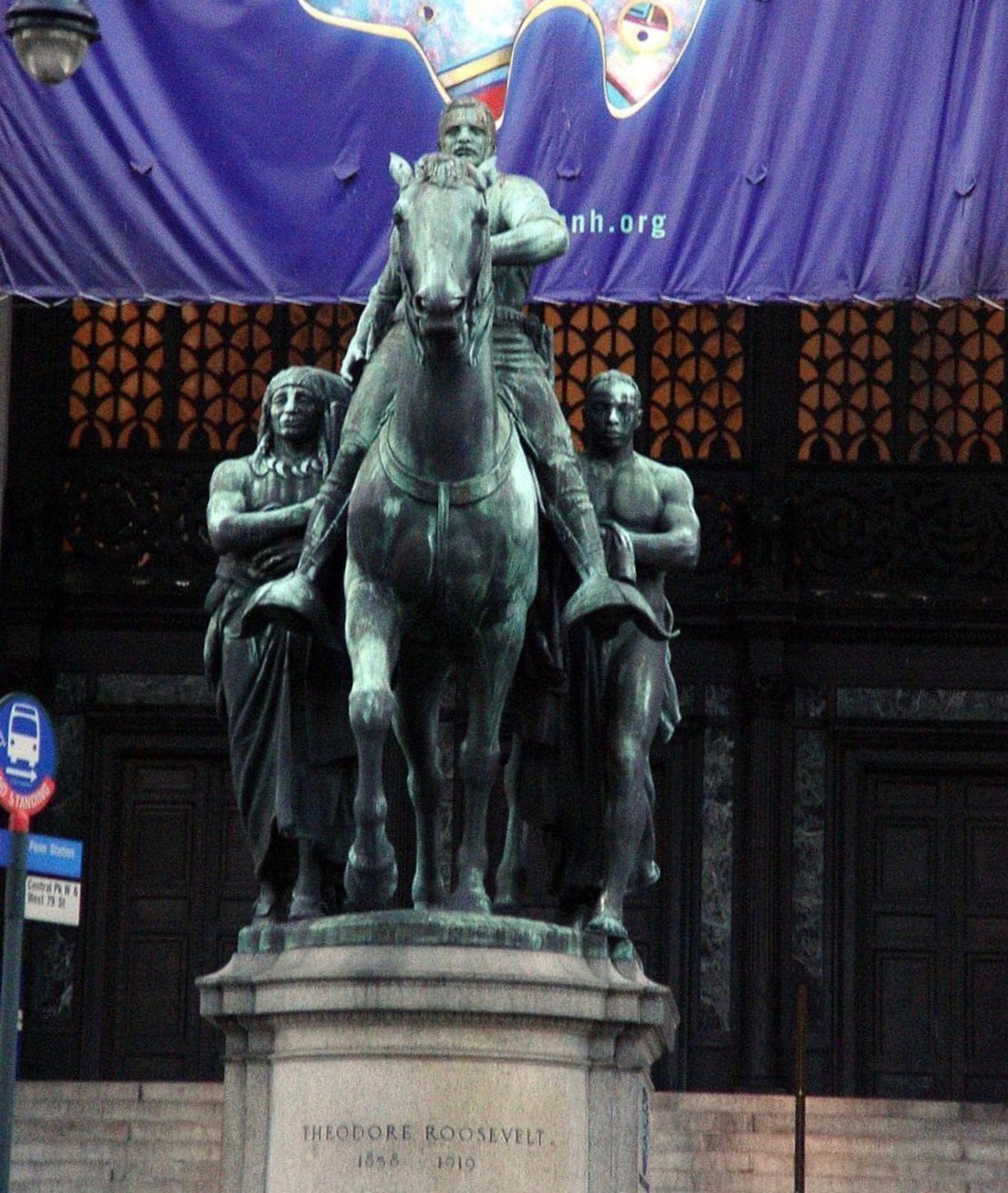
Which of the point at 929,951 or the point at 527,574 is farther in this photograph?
the point at 929,951

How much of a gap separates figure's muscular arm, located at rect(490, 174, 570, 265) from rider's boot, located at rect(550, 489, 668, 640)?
2.83 ft

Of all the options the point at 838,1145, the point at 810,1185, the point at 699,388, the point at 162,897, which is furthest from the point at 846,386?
the point at 810,1185

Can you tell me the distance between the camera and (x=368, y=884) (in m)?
12.3

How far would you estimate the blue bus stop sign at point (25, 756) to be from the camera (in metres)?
14.3

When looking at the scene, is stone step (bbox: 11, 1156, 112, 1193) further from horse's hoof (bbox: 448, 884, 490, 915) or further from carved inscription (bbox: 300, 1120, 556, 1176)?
carved inscription (bbox: 300, 1120, 556, 1176)

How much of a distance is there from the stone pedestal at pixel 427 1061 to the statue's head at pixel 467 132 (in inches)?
107

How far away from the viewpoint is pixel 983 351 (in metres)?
26.1

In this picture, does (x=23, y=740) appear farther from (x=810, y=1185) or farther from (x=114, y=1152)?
(x=810, y=1185)

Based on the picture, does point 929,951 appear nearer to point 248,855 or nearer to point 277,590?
point 248,855

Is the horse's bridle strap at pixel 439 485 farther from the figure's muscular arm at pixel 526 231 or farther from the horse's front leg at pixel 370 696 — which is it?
the figure's muscular arm at pixel 526 231

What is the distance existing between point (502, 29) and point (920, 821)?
7.72 m

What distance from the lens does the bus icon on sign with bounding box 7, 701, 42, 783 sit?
14.5 metres

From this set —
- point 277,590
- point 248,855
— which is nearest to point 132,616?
point 248,855

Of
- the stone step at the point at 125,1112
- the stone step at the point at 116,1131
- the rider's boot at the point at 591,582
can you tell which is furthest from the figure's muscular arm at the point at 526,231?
the stone step at the point at 125,1112
